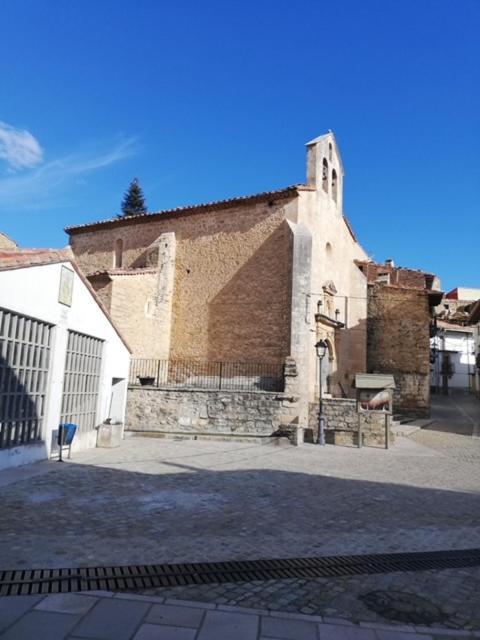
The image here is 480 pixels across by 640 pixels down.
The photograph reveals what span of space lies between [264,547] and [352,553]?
36.6 inches

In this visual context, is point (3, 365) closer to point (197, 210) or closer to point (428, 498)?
point (428, 498)

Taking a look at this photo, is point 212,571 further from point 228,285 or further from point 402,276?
point 402,276

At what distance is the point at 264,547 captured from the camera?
17.3ft

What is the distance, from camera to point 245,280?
19938 millimetres

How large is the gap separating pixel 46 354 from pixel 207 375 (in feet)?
33.4

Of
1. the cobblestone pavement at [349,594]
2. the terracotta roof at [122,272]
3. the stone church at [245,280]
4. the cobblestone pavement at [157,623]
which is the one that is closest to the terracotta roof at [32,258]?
the cobblestone pavement at [157,623]

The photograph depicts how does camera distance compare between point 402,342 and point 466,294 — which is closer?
point 402,342

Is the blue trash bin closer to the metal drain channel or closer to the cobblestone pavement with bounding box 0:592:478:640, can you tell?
the metal drain channel

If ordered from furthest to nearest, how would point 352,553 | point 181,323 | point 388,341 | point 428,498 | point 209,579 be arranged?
point 388,341
point 181,323
point 428,498
point 352,553
point 209,579

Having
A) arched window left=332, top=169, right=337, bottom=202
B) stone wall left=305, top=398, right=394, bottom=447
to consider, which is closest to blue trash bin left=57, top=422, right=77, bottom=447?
stone wall left=305, top=398, right=394, bottom=447

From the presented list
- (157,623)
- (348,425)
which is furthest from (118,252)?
(157,623)

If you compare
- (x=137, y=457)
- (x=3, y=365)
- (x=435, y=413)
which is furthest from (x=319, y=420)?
(x=435, y=413)

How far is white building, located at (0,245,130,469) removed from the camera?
8.54 metres

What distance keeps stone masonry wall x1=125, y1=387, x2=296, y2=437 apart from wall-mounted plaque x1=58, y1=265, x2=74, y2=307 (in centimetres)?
684
